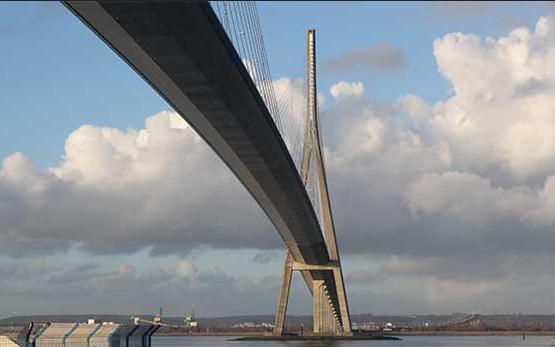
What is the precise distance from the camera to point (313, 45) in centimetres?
8075

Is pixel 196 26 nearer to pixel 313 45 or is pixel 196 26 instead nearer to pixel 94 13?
pixel 94 13

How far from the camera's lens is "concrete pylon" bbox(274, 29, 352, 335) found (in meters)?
74.6

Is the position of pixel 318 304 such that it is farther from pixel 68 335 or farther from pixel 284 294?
pixel 68 335

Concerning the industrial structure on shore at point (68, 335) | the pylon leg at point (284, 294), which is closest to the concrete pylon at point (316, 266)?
the pylon leg at point (284, 294)

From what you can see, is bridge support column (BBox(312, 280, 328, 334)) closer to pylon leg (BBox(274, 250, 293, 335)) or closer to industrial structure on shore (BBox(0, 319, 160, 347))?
pylon leg (BBox(274, 250, 293, 335))

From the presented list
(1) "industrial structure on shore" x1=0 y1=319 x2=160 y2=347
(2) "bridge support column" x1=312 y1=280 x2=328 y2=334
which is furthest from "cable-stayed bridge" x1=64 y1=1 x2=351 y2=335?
(2) "bridge support column" x1=312 y1=280 x2=328 y2=334

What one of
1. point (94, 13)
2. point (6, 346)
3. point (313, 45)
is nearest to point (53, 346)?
point (6, 346)

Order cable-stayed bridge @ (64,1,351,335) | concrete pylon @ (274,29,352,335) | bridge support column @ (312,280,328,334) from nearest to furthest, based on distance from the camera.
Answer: cable-stayed bridge @ (64,1,351,335) → concrete pylon @ (274,29,352,335) → bridge support column @ (312,280,328,334)

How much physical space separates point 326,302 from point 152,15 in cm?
7230

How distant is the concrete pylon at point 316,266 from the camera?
7462 centimetres

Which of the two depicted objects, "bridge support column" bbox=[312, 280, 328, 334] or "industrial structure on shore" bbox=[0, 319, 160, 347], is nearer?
"industrial structure on shore" bbox=[0, 319, 160, 347]

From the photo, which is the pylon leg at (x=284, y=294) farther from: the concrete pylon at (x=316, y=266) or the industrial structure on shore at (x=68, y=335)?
the industrial structure on shore at (x=68, y=335)

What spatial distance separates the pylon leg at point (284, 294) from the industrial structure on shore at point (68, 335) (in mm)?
47878

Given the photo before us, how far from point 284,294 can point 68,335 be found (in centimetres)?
5472
